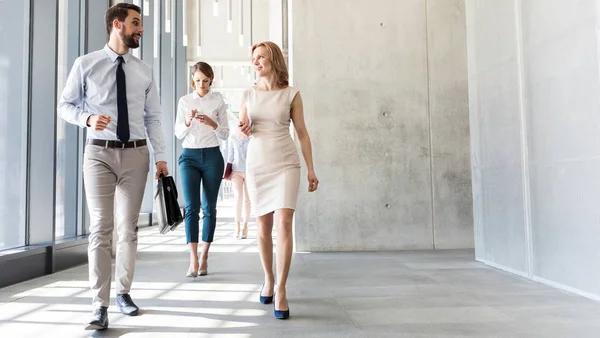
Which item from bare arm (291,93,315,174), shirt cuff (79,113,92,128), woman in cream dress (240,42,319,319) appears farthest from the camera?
bare arm (291,93,315,174)

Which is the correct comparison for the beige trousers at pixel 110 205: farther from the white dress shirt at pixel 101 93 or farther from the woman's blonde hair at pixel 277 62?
the woman's blonde hair at pixel 277 62

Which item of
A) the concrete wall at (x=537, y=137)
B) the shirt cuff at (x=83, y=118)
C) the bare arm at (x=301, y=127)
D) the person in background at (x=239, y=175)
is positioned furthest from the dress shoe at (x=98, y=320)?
the person in background at (x=239, y=175)

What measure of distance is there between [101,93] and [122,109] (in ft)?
0.46

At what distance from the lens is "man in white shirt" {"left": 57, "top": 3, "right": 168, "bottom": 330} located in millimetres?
2256

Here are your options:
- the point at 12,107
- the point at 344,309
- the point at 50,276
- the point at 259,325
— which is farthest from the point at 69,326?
the point at 12,107

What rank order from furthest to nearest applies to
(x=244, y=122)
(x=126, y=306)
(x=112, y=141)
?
(x=244, y=122) → (x=126, y=306) → (x=112, y=141)

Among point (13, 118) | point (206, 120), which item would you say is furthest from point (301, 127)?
point (13, 118)

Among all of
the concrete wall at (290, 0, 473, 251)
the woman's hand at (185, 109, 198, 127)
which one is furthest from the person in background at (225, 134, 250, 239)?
the woman's hand at (185, 109, 198, 127)

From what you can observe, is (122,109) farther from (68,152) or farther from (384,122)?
(384,122)

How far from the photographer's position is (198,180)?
3.48 metres

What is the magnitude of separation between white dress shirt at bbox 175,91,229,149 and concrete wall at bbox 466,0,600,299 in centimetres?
222

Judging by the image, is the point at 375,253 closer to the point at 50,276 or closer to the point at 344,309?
the point at 344,309

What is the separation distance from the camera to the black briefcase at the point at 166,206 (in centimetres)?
251

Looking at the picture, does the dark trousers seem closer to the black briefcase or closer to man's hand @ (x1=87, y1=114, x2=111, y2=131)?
the black briefcase
